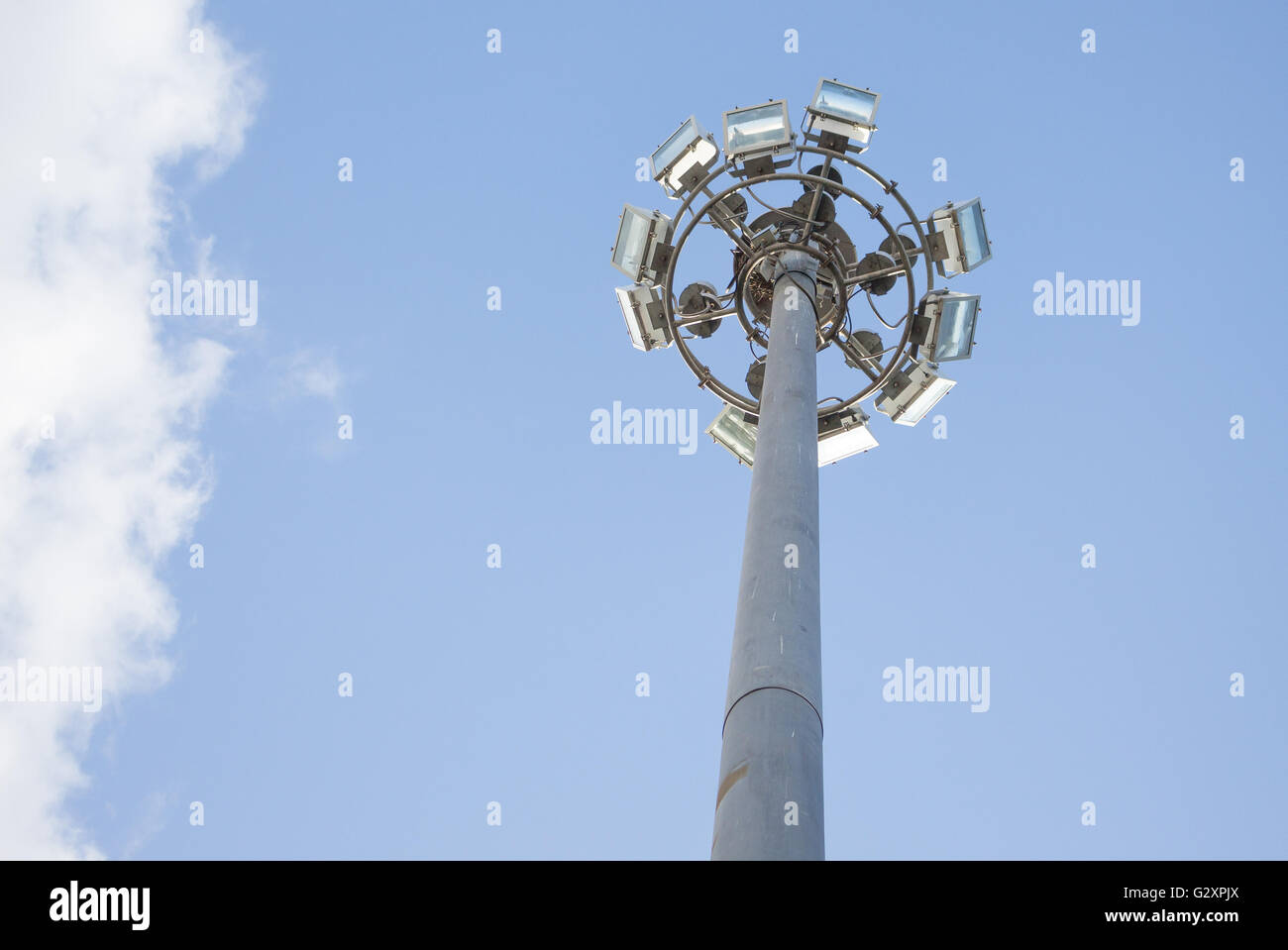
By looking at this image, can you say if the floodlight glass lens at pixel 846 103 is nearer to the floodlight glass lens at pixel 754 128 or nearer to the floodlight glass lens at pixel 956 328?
the floodlight glass lens at pixel 754 128

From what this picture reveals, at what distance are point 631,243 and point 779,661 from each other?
8471 millimetres

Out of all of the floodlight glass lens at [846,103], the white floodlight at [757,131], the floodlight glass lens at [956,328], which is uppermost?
the floodlight glass lens at [846,103]

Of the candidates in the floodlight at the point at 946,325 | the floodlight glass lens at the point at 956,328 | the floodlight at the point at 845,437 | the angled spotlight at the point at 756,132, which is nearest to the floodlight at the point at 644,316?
the angled spotlight at the point at 756,132

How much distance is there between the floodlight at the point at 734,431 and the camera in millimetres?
16641

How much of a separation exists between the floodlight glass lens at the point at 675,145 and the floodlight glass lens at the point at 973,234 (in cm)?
367

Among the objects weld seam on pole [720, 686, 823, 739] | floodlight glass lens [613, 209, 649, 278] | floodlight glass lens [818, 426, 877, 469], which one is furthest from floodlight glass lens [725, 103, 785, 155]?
weld seam on pole [720, 686, 823, 739]

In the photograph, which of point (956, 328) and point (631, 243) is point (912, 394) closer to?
point (956, 328)

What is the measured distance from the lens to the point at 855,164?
593 inches

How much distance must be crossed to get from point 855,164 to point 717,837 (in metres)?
10.0

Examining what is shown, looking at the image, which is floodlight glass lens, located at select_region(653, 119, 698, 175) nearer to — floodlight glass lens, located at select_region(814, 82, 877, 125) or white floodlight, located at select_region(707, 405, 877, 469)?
floodlight glass lens, located at select_region(814, 82, 877, 125)

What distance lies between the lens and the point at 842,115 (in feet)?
49.9

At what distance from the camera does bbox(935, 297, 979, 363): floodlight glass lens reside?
617 inches

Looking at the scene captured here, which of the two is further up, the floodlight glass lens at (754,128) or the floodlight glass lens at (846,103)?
the floodlight glass lens at (846,103)
